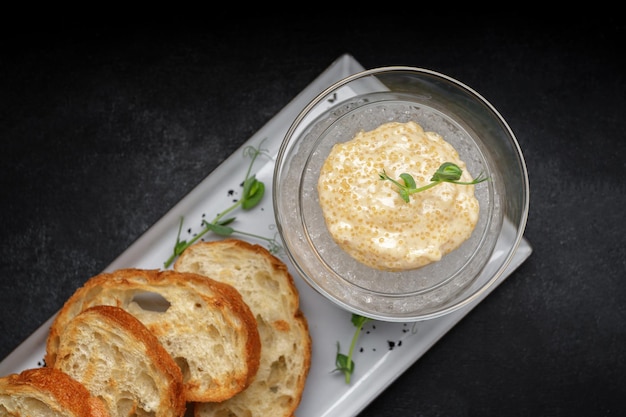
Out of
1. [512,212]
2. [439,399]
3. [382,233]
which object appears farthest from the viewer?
[439,399]

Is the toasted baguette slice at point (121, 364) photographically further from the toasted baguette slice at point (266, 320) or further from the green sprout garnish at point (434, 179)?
the green sprout garnish at point (434, 179)

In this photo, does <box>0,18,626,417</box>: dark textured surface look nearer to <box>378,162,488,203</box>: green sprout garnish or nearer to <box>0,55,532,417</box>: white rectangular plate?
<box>0,55,532,417</box>: white rectangular plate

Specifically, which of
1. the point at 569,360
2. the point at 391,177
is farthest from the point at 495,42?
the point at 569,360

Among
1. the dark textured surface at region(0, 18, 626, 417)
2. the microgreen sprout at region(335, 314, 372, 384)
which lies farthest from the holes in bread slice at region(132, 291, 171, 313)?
the microgreen sprout at region(335, 314, 372, 384)

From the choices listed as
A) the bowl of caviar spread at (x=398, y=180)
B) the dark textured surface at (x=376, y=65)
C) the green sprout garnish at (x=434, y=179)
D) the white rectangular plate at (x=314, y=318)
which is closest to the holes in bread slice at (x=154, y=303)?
the white rectangular plate at (x=314, y=318)

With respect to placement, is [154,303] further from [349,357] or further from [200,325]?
[349,357]

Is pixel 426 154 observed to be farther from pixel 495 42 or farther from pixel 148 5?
pixel 148 5
